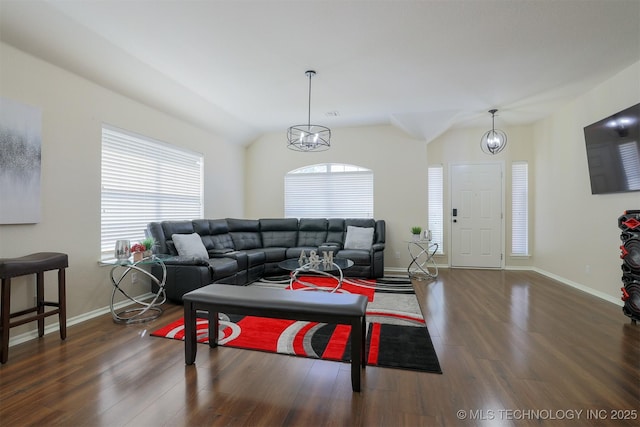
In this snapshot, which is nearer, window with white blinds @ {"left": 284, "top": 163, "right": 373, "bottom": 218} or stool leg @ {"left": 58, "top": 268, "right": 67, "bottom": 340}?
stool leg @ {"left": 58, "top": 268, "right": 67, "bottom": 340}

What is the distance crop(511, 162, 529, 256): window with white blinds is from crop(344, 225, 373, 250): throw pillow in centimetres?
278

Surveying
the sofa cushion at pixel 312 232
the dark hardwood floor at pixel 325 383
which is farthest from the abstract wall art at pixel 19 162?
the sofa cushion at pixel 312 232

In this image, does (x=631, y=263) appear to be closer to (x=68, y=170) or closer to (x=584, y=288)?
(x=584, y=288)

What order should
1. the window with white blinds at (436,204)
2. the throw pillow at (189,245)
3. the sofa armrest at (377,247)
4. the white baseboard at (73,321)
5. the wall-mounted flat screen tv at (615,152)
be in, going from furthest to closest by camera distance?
the window with white blinds at (436,204)
the sofa armrest at (377,247)
the throw pillow at (189,245)
the wall-mounted flat screen tv at (615,152)
the white baseboard at (73,321)

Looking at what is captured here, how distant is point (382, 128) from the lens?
558 centimetres

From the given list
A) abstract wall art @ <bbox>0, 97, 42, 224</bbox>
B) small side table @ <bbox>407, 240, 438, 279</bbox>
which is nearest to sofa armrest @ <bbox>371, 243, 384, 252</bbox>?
small side table @ <bbox>407, 240, 438, 279</bbox>

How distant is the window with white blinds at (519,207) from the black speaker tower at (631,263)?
8.49ft

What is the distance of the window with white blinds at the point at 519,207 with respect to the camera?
5.42 meters

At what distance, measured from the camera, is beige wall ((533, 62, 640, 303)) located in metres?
3.39

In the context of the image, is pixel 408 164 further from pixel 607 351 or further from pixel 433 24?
pixel 607 351

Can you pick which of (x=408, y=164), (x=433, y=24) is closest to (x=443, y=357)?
(x=433, y=24)

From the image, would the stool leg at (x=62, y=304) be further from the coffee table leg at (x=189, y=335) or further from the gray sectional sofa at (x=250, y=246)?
the coffee table leg at (x=189, y=335)

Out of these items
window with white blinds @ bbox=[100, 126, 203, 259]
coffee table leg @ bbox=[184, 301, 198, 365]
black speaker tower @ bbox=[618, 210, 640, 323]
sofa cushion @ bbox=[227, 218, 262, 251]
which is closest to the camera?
coffee table leg @ bbox=[184, 301, 198, 365]

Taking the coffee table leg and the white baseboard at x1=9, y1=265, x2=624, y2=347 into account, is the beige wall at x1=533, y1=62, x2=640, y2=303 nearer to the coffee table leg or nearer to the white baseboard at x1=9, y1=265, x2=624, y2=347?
the white baseboard at x1=9, y1=265, x2=624, y2=347
